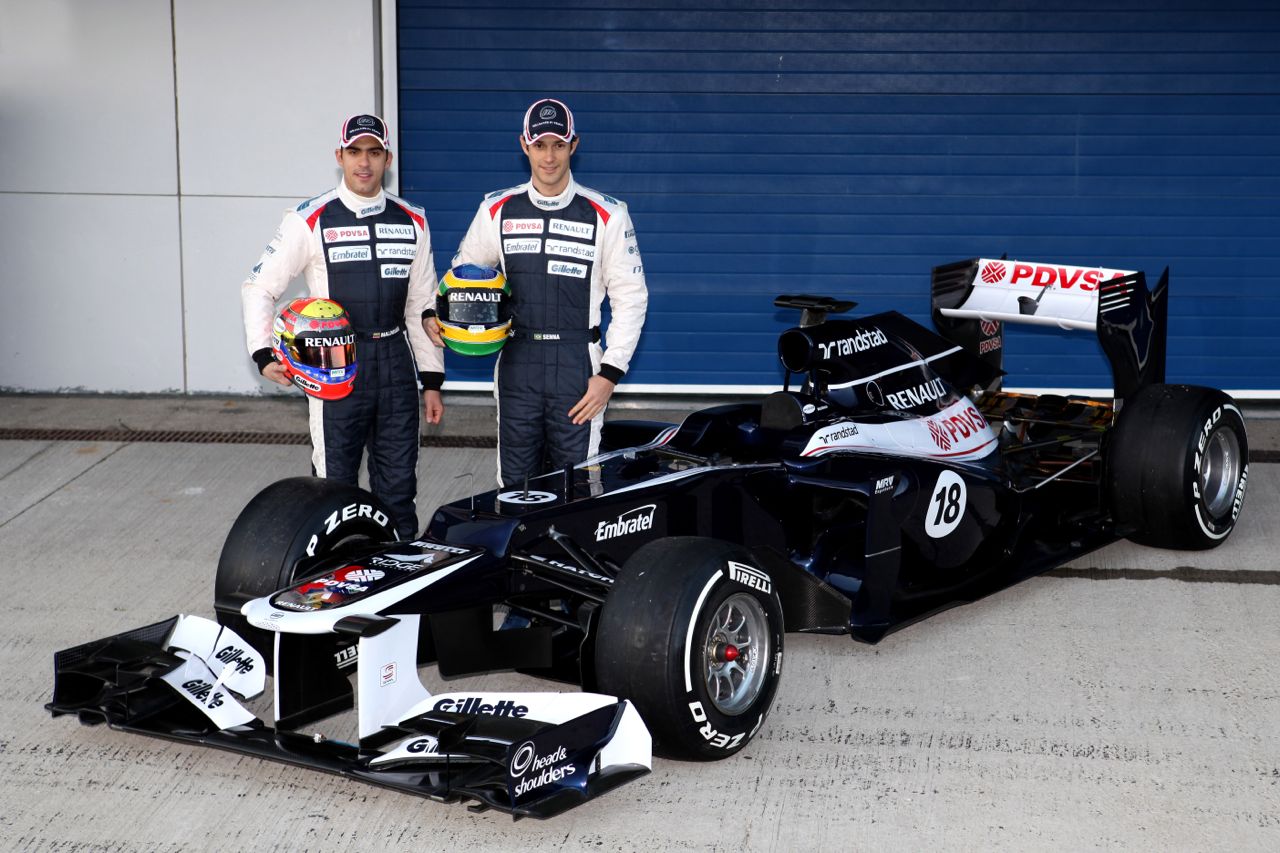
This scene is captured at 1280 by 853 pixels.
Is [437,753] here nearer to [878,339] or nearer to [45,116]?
[878,339]

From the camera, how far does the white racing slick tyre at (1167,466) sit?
20.8ft

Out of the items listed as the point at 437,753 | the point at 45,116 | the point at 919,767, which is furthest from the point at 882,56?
the point at 437,753

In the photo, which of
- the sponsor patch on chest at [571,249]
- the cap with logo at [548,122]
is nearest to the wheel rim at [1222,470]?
the sponsor patch on chest at [571,249]

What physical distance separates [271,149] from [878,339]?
4903 millimetres

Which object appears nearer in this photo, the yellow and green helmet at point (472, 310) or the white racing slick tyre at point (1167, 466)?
the yellow and green helmet at point (472, 310)

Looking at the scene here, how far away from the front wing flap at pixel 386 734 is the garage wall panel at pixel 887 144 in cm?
545

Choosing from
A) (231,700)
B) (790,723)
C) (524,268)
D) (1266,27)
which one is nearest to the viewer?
(231,700)

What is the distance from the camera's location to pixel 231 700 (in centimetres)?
436

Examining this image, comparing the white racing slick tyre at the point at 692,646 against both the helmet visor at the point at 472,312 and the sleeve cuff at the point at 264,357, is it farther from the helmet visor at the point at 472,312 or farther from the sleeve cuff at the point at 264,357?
the sleeve cuff at the point at 264,357

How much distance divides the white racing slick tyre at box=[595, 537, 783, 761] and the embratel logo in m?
2.91

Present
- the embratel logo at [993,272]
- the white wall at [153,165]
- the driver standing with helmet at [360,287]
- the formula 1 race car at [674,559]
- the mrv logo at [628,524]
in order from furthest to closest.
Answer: the white wall at [153,165] → the embratel logo at [993,272] → the driver standing with helmet at [360,287] → the mrv logo at [628,524] → the formula 1 race car at [674,559]

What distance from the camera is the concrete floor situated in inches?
162

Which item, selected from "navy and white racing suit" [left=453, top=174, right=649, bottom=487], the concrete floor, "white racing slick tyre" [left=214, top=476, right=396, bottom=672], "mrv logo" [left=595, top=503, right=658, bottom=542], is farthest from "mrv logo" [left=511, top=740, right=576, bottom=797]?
"navy and white racing suit" [left=453, top=174, right=649, bottom=487]

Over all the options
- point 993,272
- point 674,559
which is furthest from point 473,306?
point 993,272
